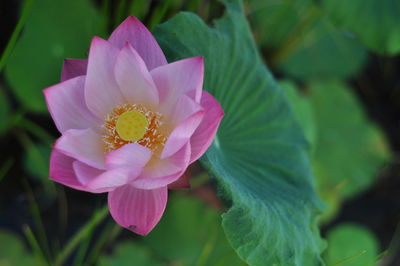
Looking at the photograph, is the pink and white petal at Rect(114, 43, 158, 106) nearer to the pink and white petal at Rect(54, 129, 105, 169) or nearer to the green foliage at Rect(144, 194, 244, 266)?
the pink and white petal at Rect(54, 129, 105, 169)

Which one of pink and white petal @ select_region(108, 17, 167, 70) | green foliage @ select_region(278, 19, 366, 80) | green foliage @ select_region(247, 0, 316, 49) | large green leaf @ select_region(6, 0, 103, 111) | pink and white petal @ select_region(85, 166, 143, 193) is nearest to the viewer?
pink and white petal @ select_region(85, 166, 143, 193)

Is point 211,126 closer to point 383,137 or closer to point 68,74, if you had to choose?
point 68,74

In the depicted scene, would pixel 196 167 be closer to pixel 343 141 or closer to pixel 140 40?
pixel 343 141

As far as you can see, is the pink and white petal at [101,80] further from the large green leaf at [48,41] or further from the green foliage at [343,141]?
the green foliage at [343,141]

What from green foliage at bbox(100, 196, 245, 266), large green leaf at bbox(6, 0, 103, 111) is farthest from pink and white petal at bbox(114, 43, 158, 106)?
green foliage at bbox(100, 196, 245, 266)

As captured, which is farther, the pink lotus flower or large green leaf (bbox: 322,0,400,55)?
large green leaf (bbox: 322,0,400,55)

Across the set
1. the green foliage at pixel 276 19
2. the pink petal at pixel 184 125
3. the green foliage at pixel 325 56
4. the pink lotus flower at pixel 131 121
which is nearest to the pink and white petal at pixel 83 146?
the pink lotus flower at pixel 131 121

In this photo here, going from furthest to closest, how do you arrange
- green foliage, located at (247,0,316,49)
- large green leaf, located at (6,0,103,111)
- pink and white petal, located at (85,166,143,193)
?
green foliage, located at (247,0,316,49)
large green leaf, located at (6,0,103,111)
pink and white petal, located at (85,166,143,193)
